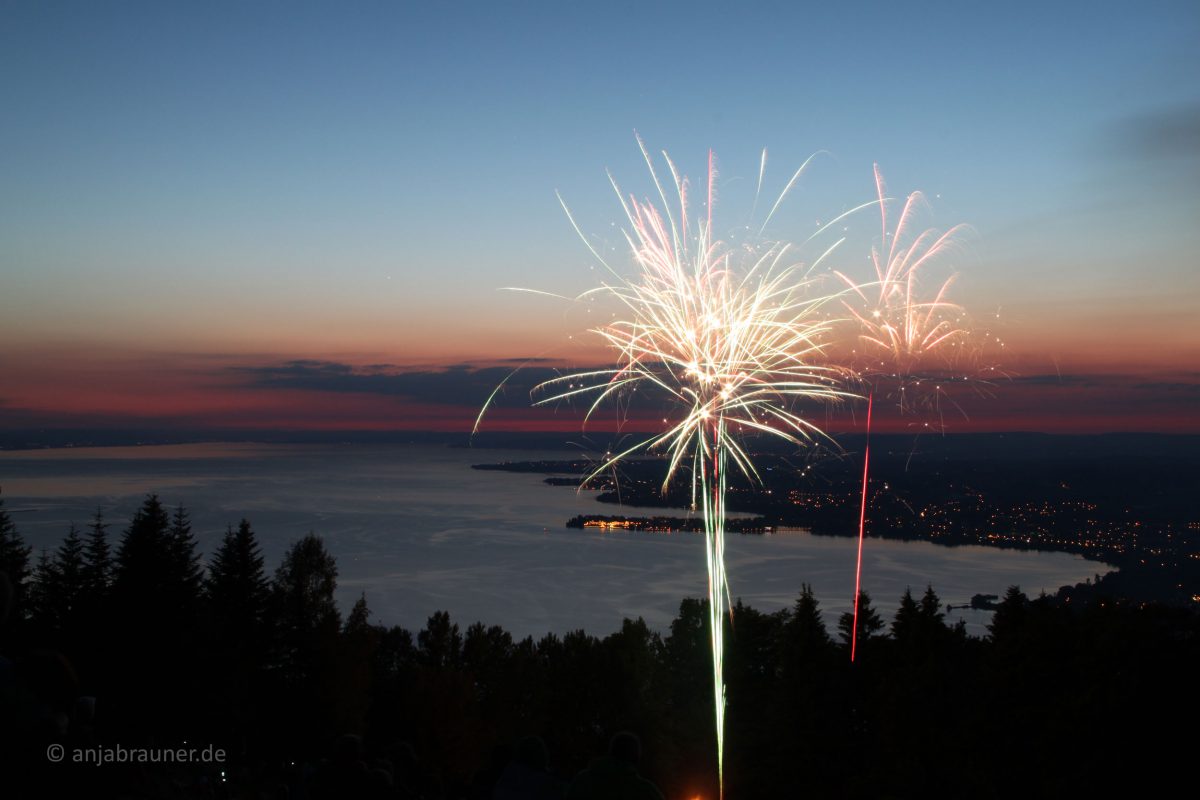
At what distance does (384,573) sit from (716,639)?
4663 centimetres

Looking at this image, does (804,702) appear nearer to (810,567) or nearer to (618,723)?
(618,723)

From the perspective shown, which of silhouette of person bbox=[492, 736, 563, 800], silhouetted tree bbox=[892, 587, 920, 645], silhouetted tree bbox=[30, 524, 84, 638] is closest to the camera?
silhouette of person bbox=[492, 736, 563, 800]

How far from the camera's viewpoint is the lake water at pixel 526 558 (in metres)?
46.5

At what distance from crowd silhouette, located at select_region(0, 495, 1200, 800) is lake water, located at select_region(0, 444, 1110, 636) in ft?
63.7

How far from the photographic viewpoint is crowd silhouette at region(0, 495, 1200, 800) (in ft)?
12.9

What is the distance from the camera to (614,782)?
302 cm

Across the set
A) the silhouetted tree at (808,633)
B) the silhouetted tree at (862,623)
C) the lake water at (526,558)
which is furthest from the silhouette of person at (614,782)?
the lake water at (526,558)

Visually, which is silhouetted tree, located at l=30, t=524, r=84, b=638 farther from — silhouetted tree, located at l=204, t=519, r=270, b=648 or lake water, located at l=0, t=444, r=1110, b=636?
lake water, located at l=0, t=444, r=1110, b=636

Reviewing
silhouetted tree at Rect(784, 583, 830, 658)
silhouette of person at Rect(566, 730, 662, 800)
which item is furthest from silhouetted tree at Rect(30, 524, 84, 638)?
silhouette of person at Rect(566, 730, 662, 800)

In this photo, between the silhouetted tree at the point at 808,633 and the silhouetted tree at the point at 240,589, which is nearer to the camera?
the silhouetted tree at the point at 808,633

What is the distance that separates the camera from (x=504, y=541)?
68.9 meters

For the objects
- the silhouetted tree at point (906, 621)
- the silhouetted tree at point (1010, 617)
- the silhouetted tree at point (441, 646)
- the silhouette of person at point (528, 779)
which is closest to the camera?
the silhouette of person at point (528, 779)

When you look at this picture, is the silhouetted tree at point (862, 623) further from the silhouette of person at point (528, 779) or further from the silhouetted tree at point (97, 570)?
the silhouetted tree at point (97, 570)

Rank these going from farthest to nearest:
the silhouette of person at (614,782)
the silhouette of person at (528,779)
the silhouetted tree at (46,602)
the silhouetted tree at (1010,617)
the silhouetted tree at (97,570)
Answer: the silhouetted tree at (97,570), the silhouetted tree at (46,602), the silhouetted tree at (1010,617), the silhouette of person at (528,779), the silhouette of person at (614,782)
